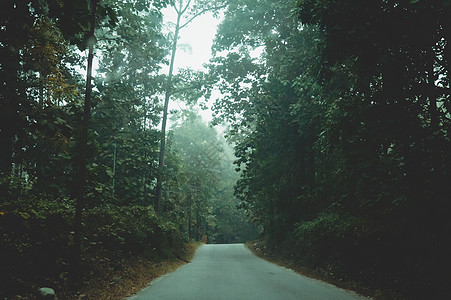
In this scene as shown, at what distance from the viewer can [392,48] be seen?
9203mm

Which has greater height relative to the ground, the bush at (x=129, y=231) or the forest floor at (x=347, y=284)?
the bush at (x=129, y=231)

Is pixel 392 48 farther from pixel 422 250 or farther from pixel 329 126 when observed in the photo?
pixel 422 250

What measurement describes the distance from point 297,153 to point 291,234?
469 centimetres

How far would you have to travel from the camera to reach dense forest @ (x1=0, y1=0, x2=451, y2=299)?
8062 mm

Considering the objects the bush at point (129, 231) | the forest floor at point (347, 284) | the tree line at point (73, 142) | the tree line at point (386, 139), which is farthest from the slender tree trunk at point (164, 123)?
the tree line at point (386, 139)

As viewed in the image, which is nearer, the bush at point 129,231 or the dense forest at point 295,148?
the dense forest at point 295,148

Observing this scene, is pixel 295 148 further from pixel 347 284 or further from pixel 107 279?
pixel 107 279

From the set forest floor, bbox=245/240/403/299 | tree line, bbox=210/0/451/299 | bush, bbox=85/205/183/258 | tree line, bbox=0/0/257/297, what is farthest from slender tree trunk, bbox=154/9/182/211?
tree line, bbox=210/0/451/299

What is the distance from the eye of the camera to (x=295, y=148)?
22.1m

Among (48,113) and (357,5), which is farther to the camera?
(357,5)

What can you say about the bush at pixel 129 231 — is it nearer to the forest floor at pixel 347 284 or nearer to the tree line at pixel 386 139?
the forest floor at pixel 347 284

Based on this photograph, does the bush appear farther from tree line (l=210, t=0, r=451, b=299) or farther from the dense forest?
tree line (l=210, t=0, r=451, b=299)

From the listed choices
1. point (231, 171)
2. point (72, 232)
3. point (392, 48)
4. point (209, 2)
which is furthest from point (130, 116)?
point (231, 171)

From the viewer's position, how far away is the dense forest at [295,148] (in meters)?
8.06
